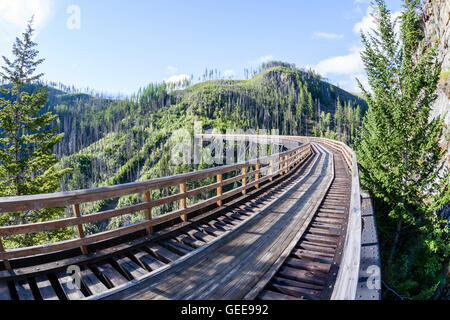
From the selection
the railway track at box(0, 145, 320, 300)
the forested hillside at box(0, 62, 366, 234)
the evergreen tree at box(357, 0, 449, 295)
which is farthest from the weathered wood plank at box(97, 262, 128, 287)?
the forested hillside at box(0, 62, 366, 234)

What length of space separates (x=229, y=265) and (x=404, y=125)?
8.57 metres

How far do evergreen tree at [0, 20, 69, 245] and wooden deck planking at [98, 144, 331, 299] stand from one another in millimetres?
10697

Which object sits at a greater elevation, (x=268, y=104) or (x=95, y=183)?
(x=268, y=104)

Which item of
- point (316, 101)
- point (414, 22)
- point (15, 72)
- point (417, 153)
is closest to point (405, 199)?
point (417, 153)

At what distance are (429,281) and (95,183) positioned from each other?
357 feet

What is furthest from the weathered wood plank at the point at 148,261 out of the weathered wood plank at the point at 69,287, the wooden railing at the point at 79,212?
the weathered wood plank at the point at 69,287

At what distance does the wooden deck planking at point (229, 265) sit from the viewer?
2.99m

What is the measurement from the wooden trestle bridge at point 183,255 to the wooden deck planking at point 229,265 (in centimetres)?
1

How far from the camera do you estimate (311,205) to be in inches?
278

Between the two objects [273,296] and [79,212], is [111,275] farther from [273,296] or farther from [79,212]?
[273,296]

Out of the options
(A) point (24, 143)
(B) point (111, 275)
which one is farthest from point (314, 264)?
(A) point (24, 143)
